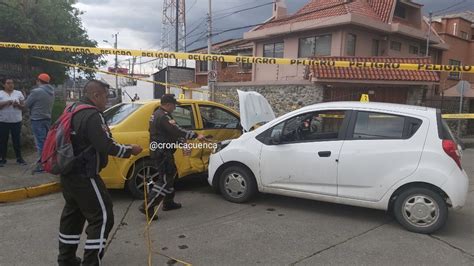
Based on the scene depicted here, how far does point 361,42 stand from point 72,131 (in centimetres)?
2066

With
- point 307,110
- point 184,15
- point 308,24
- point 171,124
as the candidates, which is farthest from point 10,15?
point 184,15

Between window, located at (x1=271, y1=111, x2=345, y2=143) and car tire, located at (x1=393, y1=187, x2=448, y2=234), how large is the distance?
1.22 metres

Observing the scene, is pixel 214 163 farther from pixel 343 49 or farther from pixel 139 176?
pixel 343 49

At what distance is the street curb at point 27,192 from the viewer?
5944 millimetres

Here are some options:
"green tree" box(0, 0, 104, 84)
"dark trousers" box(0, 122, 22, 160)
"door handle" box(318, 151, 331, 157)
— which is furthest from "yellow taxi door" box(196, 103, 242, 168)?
"green tree" box(0, 0, 104, 84)

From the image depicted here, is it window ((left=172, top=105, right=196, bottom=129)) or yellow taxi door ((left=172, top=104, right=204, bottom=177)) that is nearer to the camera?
yellow taxi door ((left=172, top=104, right=204, bottom=177))

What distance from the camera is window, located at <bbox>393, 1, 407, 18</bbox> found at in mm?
25266

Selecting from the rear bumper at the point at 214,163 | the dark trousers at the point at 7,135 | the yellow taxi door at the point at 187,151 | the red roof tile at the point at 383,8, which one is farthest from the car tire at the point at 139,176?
the red roof tile at the point at 383,8

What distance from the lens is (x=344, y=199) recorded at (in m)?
5.19

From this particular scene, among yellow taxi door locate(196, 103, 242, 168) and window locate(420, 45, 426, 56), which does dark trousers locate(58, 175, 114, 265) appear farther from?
window locate(420, 45, 426, 56)

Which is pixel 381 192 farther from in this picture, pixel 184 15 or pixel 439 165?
pixel 184 15

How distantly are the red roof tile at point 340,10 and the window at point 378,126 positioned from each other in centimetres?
1775

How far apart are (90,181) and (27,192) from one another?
3444mm

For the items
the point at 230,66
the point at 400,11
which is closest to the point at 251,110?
the point at 400,11
